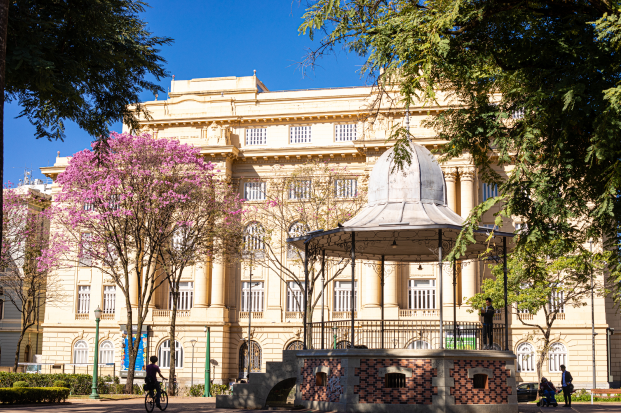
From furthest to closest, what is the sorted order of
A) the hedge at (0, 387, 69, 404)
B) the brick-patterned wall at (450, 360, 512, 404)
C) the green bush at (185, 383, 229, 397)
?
the green bush at (185, 383, 229, 397), the hedge at (0, 387, 69, 404), the brick-patterned wall at (450, 360, 512, 404)

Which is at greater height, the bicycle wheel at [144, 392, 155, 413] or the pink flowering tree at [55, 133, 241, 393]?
the pink flowering tree at [55, 133, 241, 393]

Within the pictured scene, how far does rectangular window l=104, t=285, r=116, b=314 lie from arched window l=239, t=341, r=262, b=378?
36.9 ft

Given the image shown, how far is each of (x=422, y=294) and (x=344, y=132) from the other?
14274mm

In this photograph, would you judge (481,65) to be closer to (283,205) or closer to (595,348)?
(283,205)

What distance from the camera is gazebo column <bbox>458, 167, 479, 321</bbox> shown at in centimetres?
4978

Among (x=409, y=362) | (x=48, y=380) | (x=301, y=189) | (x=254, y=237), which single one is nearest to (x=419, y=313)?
(x=301, y=189)

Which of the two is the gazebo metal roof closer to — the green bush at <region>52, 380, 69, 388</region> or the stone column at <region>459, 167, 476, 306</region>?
the green bush at <region>52, 380, 69, 388</region>

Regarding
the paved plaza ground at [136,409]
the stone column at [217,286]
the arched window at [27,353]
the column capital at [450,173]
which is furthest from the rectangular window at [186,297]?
the paved plaza ground at [136,409]

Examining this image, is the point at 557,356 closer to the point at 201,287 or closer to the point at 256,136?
A: the point at 201,287

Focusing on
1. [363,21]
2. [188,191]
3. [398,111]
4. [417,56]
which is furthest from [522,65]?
[398,111]

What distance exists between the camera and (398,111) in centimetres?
5109

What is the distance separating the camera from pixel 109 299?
2292 inches

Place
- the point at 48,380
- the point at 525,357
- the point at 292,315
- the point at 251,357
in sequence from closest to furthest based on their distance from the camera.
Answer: the point at 48,380 < the point at 525,357 < the point at 292,315 < the point at 251,357

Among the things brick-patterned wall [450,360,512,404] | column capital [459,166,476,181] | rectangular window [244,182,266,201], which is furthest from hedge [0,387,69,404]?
column capital [459,166,476,181]
